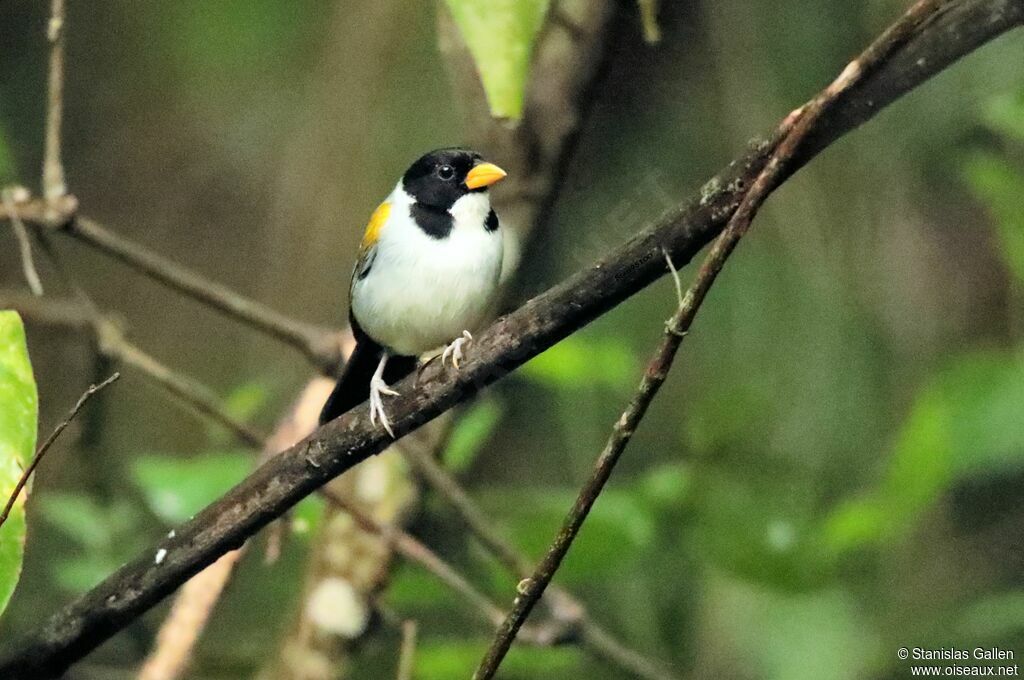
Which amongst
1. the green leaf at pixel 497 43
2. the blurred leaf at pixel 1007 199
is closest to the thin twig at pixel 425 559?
the blurred leaf at pixel 1007 199

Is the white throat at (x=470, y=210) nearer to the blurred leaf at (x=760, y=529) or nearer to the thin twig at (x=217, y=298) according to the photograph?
the thin twig at (x=217, y=298)

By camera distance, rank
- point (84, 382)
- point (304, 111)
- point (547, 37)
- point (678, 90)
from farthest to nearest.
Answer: point (304, 111) → point (84, 382) → point (678, 90) → point (547, 37)

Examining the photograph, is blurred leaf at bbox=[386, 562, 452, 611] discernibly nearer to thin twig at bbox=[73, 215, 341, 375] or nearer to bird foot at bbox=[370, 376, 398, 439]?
thin twig at bbox=[73, 215, 341, 375]

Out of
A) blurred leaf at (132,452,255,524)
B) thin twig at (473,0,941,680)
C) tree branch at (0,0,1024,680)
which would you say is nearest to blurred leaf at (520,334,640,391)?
blurred leaf at (132,452,255,524)

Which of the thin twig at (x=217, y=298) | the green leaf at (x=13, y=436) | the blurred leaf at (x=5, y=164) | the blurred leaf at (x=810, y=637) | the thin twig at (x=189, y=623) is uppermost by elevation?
the blurred leaf at (x=5, y=164)

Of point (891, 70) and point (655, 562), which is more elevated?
point (891, 70)

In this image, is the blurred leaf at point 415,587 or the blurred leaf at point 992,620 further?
the blurred leaf at point 415,587

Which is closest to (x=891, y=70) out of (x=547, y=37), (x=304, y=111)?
(x=547, y=37)

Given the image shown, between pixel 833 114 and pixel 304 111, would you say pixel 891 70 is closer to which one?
pixel 833 114
